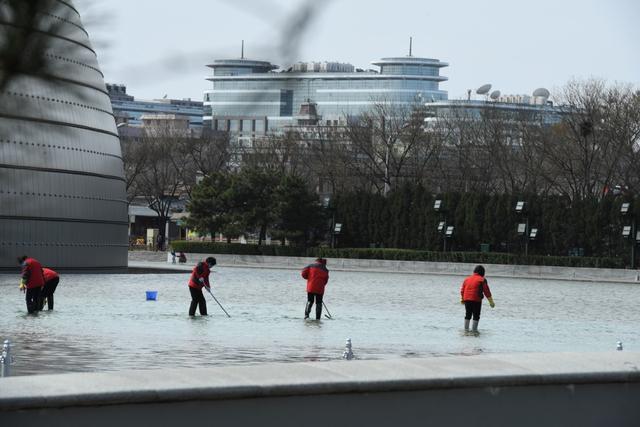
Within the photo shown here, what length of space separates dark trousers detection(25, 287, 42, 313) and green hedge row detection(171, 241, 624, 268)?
38.2 metres

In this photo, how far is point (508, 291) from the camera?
41.7m

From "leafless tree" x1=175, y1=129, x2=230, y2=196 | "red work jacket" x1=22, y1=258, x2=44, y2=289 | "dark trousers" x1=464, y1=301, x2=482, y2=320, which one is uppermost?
"leafless tree" x1=175, y1=129, x2=230, y2=196

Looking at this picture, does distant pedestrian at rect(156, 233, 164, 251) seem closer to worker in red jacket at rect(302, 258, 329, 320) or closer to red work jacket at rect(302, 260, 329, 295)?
worker in red jacket at rect(302, 258, 329, 320)

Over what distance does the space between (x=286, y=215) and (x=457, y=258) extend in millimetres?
10154

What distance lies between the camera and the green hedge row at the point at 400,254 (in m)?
58.5

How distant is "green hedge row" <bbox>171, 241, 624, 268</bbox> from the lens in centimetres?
5854

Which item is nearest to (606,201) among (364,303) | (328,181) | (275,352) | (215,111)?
(328,181)

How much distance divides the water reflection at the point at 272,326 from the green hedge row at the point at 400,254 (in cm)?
1881

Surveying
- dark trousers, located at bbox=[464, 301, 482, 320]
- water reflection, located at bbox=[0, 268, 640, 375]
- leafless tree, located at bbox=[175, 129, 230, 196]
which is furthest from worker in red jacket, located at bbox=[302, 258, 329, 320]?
dark trousers, located at bbox=[464, 301, 482, 320]

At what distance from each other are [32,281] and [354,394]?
16808 millimetres

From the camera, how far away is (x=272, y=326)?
22016mm

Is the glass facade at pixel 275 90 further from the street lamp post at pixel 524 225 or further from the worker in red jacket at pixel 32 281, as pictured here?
the street lamp post at pixel 524 225

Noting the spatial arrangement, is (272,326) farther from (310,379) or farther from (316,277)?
(310,379)

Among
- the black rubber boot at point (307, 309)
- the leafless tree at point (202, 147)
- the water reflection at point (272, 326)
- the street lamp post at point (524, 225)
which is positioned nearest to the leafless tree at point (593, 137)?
the street lamp post at point (524, 225)
